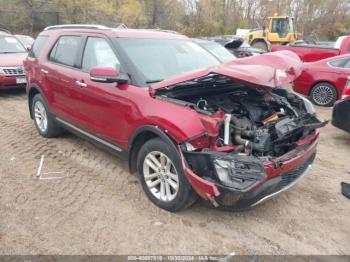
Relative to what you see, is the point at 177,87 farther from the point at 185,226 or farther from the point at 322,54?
the point at 322,54

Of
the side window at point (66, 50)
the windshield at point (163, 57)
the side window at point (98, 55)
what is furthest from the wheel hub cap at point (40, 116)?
the windshield at point (163, 57)

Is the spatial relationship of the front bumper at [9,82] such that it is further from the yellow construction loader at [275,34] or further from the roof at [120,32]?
the yellow construction loader at [275,34]

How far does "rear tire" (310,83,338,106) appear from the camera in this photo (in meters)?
8.96

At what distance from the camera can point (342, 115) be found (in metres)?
5.75

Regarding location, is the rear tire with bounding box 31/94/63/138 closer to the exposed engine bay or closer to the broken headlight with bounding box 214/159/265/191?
the exposed engine bay

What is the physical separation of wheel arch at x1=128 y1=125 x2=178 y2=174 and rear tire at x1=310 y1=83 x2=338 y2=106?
6.86m

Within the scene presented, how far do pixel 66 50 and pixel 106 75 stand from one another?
1.74 meters

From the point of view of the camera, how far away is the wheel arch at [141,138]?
3374 mm

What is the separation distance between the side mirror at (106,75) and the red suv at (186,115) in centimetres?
1

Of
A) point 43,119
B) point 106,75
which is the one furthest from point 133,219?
point 43,119

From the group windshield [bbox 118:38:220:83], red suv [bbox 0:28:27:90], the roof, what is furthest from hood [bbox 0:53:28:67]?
windshield [bbox 118:38:220:83]

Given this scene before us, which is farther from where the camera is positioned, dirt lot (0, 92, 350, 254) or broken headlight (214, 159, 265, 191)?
dirt lot (0, 92, 350, 254)

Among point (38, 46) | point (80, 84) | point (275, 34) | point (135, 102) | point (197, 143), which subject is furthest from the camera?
point (275, 34)

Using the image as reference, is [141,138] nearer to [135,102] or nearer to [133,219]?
[135,102]
